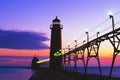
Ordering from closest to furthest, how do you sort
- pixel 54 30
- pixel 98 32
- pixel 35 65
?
pixel 98 32, pixel 54 30, pixel 35 65

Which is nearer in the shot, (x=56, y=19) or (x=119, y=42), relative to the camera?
(x=119, y=42)

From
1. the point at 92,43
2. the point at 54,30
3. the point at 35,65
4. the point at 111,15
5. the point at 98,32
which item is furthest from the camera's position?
the point at 35,65

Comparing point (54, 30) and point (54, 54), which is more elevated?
point (54, 30)

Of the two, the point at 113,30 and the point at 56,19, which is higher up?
the point at 56,19

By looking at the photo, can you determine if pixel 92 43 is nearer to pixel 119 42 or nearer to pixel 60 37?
pixel 119 42

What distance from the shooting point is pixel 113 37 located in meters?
31.0

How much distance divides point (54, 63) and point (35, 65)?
10191 centimetres

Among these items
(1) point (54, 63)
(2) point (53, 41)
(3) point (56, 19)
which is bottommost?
(1) point (54, 63)

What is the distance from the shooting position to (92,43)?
40.8 m

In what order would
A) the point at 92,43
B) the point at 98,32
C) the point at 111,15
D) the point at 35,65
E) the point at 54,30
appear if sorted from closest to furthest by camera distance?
the point at 111,15, the point at 98,32, the point at 92,43, the point at 54,30, the point at 35,65

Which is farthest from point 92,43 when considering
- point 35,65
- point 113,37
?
point 35,65

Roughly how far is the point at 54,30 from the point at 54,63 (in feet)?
31.0

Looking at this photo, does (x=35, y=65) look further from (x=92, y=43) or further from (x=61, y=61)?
(x=92, y=43)

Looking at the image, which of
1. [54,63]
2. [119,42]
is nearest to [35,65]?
[54,63]
